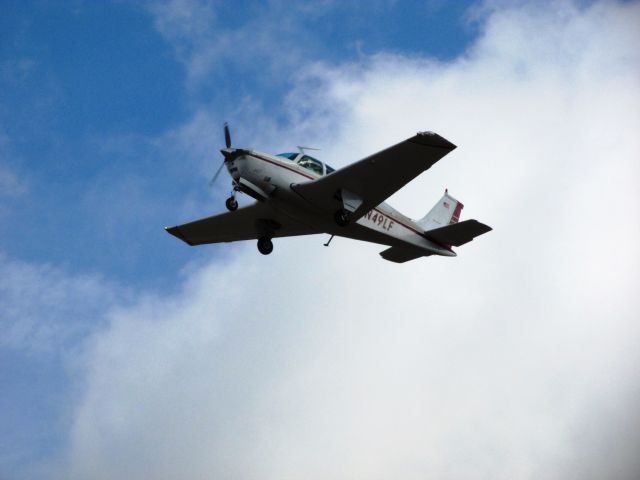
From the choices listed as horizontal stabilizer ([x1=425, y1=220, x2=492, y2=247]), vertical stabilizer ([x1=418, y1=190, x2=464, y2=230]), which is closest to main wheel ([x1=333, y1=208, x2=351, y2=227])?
horizontal stabilizer ([x1=425, y1=220, x2=492, y2=247])

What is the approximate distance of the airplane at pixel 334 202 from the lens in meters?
23.6

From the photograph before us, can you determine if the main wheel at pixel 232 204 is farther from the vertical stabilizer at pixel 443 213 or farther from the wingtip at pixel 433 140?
the vertical stabilizer at pixel 443 213

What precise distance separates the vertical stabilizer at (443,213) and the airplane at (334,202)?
3.69ft

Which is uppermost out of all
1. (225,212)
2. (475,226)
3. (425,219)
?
(225,212)

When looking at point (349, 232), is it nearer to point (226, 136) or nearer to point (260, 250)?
point (260, 250)

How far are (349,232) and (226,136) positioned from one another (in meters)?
5.19

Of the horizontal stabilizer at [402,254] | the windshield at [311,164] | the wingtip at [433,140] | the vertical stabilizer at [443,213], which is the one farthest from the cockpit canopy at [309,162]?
the vertical stabilizer at [443,213]

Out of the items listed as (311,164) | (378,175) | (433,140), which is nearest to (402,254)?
(378,175)

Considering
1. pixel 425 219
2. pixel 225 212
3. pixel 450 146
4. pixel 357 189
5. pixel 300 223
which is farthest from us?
pixel 425 219

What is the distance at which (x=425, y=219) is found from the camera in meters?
30.1

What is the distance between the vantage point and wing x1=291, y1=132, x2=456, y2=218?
22875mm

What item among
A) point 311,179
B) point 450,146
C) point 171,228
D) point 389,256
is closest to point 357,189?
point 311,179

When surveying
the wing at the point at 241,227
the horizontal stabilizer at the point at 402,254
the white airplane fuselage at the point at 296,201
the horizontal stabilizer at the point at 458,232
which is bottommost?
the horizontal stabilizer at the point at 458,232

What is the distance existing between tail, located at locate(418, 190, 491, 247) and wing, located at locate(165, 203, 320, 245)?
4622 millimetres
